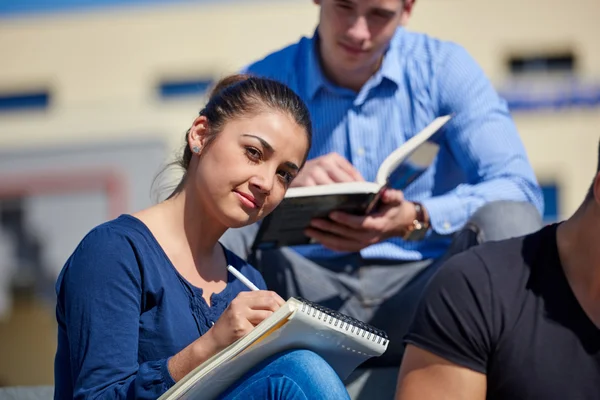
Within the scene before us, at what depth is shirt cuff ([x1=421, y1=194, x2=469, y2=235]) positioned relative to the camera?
10.00 feet

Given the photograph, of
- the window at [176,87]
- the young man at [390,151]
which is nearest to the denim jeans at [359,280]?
the young man at [390,151]

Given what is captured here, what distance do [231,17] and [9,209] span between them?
851cm

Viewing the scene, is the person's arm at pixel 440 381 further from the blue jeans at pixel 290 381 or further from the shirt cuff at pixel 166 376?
the shirt cuff at pixel 166 376

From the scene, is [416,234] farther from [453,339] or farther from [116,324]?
[116,324]

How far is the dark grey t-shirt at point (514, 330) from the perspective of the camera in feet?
6.57

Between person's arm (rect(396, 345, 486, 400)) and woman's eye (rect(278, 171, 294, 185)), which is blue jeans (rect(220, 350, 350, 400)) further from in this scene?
woman's eye (rect(278, 171, 294, 185))

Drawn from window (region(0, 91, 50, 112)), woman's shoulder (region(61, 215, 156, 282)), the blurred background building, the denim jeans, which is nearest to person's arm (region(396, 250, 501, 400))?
woman's shoulder (region(61, 215, 156, 282))

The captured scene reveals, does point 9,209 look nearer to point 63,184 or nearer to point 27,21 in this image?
point 63,184

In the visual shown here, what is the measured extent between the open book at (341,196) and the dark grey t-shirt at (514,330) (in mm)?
629

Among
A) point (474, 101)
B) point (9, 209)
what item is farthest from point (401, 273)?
point (9, 209)

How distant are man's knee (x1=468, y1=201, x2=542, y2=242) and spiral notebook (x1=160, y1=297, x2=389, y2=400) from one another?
0.92 meters

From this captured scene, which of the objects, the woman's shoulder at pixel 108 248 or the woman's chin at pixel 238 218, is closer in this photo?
the woman's shoulder at pixel 108 248

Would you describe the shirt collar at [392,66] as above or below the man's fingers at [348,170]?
above

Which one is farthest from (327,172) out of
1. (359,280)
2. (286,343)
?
(286,343)
